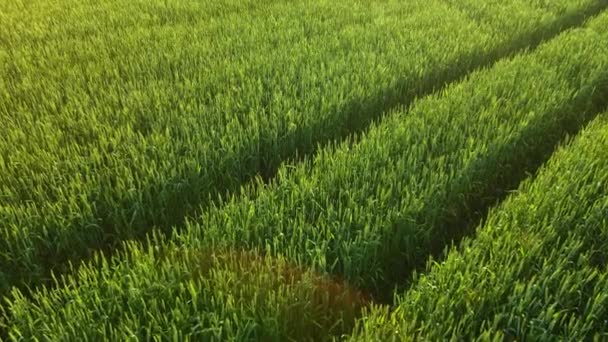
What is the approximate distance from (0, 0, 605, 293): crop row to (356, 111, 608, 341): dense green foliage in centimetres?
114

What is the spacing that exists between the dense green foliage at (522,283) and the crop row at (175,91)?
114cm

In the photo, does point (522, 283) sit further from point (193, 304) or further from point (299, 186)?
point (193, 304)

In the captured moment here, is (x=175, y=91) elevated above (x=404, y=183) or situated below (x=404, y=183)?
above

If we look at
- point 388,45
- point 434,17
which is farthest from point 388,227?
point 434,17

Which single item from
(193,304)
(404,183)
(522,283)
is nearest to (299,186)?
(404,183)

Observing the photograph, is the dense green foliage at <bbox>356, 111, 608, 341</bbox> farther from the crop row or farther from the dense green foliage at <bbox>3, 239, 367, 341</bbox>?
the crop row

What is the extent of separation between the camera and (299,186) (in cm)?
215

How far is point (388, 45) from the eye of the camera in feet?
12.9

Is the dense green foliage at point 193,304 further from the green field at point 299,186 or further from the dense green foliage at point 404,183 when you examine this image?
the dense green foliage at point 404,183

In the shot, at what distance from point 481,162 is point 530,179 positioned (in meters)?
0.23

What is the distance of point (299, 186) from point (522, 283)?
94 cm

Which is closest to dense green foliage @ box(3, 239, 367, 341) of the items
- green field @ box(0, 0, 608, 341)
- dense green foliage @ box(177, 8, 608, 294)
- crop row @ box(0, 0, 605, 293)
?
green field @ box(0, 0, 608, 341)

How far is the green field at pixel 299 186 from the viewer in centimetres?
156

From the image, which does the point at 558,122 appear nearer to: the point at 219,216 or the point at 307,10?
the point at 219,216
